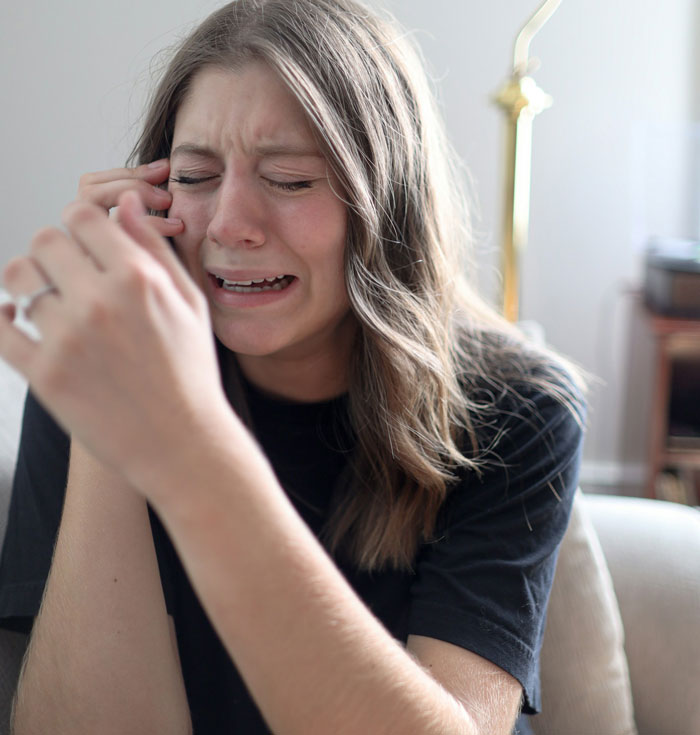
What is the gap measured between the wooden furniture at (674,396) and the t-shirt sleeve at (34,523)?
155 cm

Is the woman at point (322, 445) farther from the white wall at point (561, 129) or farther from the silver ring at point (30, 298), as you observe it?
the white wall at point (561, 129)

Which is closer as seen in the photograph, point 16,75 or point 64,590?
point 64,590

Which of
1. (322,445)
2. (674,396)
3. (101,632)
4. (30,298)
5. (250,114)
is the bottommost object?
(674,396)

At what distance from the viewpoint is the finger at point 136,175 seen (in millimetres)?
963

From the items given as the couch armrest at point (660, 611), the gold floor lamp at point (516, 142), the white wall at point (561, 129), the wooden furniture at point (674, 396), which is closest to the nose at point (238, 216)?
the couch armrest at point (660, 611)

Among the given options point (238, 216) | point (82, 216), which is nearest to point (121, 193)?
point (238, 216)

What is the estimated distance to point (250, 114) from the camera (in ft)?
2.90

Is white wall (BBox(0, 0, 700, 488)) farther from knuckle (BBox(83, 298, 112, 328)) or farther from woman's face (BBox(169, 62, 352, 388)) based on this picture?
knuckle (BBox(83, 298, 112, 328))

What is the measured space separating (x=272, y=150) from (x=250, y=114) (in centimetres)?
4

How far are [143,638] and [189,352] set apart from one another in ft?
1.56

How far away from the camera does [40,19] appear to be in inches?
86.0

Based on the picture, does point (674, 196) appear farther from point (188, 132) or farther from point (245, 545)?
point (245, 545)

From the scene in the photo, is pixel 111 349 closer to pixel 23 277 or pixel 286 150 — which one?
pixel 23 277

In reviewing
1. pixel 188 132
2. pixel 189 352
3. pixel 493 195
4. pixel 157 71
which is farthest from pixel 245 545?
pixel 493 195
